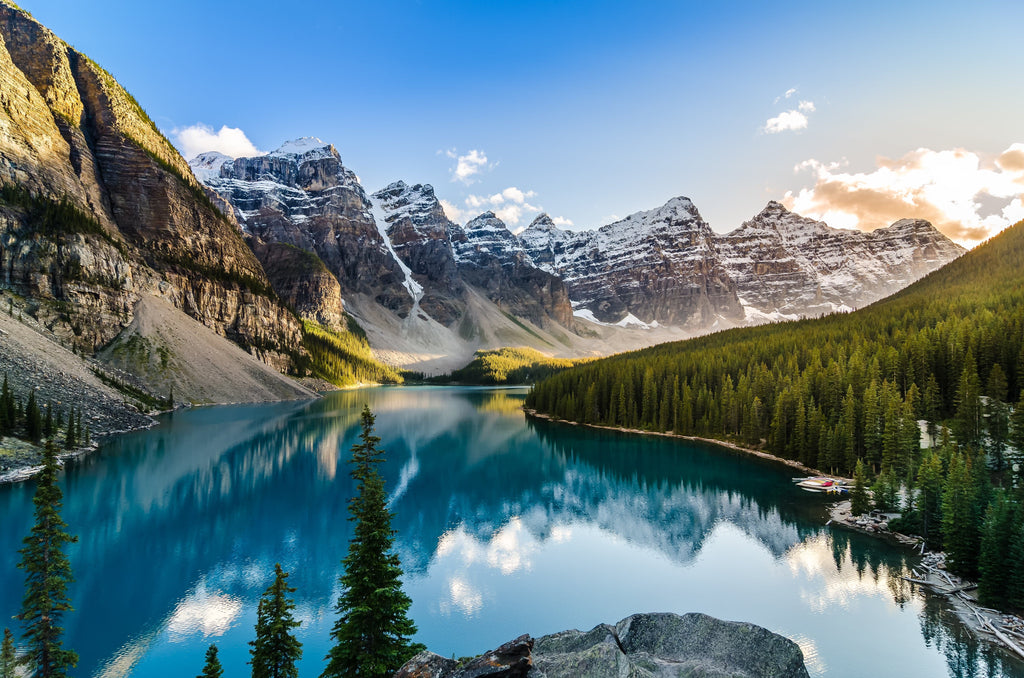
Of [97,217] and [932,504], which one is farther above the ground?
[97,217]

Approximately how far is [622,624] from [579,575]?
2055 centimetres

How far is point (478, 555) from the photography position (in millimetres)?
29672

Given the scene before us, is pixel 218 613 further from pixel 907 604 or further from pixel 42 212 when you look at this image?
pixel 42 212

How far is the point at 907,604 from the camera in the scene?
22.8m

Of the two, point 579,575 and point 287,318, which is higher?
point 287,318

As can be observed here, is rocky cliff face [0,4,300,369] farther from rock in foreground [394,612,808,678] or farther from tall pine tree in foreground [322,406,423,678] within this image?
rock in foreground [394,612,808,678]

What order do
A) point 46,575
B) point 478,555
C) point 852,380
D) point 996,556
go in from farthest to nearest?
point 852,380 → point 478,555 → point 996,556 → point 46,575

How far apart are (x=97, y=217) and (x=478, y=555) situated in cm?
11315

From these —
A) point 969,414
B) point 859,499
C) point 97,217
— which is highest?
point 97,217

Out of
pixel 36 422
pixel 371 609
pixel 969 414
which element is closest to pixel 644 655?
pixel 371 609

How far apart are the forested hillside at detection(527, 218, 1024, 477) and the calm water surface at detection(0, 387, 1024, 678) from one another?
27.0 feet

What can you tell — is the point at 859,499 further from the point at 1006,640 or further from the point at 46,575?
the point at 46,575

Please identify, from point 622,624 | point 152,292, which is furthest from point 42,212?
point 622,624

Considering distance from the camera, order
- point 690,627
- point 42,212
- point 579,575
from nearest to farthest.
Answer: point 690,627 < point 579,575 < point 42,212
